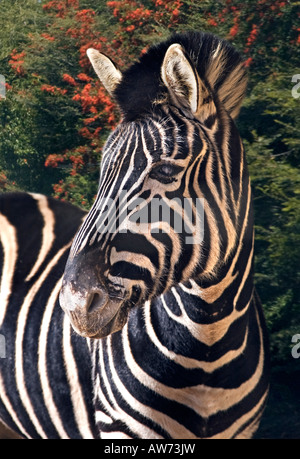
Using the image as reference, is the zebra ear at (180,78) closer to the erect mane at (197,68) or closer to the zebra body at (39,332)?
the erect mane at (197,68)

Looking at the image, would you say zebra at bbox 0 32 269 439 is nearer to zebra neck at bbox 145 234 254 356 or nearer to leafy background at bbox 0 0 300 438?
zebra neck at bbox 145 234 254 356

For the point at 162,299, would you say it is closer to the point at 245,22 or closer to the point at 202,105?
the point at 202,105

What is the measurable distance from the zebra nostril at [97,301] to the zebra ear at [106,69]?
0.85 metres

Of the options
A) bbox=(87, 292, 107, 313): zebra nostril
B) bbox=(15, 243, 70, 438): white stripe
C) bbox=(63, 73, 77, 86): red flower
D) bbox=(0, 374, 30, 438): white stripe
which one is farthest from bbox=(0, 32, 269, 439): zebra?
bbox=(63, 73, 77, 86): red flower

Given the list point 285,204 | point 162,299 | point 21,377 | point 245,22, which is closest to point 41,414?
point 21,377

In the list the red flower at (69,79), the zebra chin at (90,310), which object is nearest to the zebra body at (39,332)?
the zebra chin at (90,310)

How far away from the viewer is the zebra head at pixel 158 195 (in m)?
2.11

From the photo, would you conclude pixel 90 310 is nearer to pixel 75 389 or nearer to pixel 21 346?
pixel 75 389

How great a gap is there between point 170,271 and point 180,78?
2.27 feet

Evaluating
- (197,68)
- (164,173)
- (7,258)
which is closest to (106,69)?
(197,68)

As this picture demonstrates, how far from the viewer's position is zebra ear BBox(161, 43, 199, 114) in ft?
7.07

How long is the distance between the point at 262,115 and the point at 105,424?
8.45ft

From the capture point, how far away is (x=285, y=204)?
421 cm

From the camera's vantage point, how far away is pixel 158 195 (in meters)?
2.15
